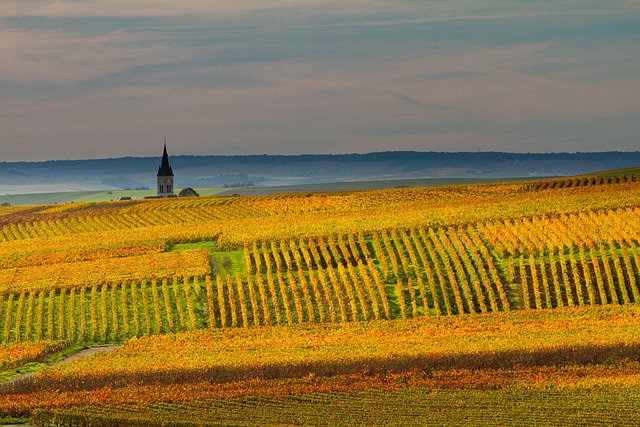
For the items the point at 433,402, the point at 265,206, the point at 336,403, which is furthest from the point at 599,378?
the point at 265,206

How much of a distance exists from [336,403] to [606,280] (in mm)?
33111

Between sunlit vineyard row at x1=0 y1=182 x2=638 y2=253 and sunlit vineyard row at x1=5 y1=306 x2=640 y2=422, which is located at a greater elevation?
sunlit vineyard row at x1=0 y1=182 x2=638 y2=253

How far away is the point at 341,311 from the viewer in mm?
66000

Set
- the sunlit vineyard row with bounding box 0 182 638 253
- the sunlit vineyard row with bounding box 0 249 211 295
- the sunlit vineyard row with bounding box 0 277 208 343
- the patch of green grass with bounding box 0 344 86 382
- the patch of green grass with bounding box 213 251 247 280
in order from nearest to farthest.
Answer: the patch of green grass with bounding box 0 344 86 382, the sunlit vineyard row with bounding box 0 277 208 343, the sunlit vineyard row with bounding box 0 249 211 295, the patch of green grass with bounding box 213 251 247 280, the sunlit vineyard row with bounding box 0 182 638 253

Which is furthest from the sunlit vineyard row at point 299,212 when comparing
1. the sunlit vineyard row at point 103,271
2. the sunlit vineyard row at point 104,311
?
the sunlit vineyard row at point 104,311

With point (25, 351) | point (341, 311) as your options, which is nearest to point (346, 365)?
point (341, 311)

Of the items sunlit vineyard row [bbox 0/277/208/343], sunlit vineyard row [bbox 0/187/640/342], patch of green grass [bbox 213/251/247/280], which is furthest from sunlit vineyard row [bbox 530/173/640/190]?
sunlit vineyard row [bbox 0/277/208/343]

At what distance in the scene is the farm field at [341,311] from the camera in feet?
132

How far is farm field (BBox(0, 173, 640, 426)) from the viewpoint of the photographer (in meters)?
40.3

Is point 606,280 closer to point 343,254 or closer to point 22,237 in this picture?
point 343,254

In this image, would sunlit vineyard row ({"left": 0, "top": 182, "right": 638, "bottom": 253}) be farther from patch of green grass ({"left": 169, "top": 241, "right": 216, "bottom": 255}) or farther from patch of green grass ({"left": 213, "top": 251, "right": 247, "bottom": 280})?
patch of green grass ({"left": 213, "top": 251, "right": 247, "bottom": 280})

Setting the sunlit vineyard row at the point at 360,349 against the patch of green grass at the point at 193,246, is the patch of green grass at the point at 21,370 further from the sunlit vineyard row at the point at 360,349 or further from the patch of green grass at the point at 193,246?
the patch of green grass at the point at 193,246

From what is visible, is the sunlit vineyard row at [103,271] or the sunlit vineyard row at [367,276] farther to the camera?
the sunlit vineyard row at [103,271]

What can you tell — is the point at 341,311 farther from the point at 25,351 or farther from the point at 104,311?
the point at 25,351
